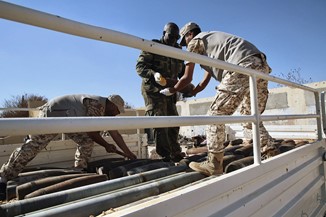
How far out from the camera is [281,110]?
11688 mm

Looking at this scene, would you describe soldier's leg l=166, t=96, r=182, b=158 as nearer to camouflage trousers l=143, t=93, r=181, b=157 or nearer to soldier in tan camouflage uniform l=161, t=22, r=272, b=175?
camouflage trousers l=143, t=93, r=181, b=157

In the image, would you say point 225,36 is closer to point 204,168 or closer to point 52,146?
point 204,168

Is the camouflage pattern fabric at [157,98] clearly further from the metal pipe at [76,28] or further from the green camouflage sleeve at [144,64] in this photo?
the metal pipe at [76,28]

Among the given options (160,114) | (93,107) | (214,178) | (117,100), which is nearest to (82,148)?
(93,107)

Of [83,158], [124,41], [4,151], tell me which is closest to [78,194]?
[124,41]

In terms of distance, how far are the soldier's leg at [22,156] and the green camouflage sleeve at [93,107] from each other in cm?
71

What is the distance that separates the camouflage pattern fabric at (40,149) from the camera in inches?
122

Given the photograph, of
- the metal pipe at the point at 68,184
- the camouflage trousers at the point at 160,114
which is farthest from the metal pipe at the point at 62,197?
the camouflage trousers at the point at 160,114

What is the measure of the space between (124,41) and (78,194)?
3.41ft

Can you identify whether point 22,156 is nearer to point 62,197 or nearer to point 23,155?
point 23,155

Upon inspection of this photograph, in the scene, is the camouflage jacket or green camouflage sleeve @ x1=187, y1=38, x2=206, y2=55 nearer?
green camouflage sleeve @ x1=187, y1=38, x2=206, y2=55

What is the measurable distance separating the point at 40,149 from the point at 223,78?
236cm

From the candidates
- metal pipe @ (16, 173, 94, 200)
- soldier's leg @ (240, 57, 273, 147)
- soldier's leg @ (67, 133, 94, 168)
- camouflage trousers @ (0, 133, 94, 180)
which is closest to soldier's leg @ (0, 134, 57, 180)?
camouflage trousers @ (0, 133, 94, 180)

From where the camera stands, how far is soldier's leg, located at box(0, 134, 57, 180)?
3086mm
